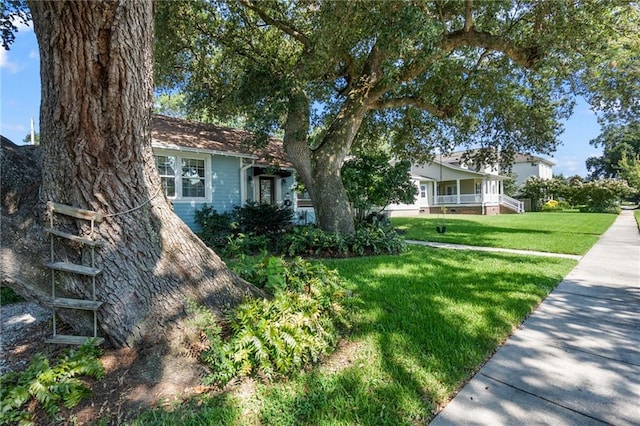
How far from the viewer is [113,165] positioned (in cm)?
262

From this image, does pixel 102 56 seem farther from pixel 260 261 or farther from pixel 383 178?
pixel 383 178

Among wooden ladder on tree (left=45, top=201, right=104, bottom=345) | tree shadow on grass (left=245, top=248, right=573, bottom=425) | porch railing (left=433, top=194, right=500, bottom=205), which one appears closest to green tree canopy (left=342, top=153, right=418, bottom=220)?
tree shadow on grass (left=245, top=248, right=573, bottom=425)

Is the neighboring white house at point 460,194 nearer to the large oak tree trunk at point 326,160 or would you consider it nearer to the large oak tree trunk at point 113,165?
the large oak tree trunk at point 326,160

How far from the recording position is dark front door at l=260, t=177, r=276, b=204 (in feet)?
44.2

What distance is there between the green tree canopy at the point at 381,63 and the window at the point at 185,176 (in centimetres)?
181

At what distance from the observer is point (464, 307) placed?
4059mm

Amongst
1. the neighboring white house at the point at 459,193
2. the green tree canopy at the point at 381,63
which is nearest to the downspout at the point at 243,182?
the green tree canopy at the point at 381,63

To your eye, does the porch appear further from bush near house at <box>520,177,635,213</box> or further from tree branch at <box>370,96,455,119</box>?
tree branch at <box>370,96,455,119</box>

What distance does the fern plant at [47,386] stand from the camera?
81.9 inches

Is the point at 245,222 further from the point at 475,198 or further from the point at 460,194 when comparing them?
the point at 460,194

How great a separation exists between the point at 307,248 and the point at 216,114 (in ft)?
19.2

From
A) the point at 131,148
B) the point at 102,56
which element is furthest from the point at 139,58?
the point at 131,148

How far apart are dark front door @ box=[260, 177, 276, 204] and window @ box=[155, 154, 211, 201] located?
2.94m

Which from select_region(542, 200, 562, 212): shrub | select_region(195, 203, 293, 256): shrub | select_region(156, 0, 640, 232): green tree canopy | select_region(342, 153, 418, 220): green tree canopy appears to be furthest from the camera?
select_region(542, 200, 562, 212): shrub
